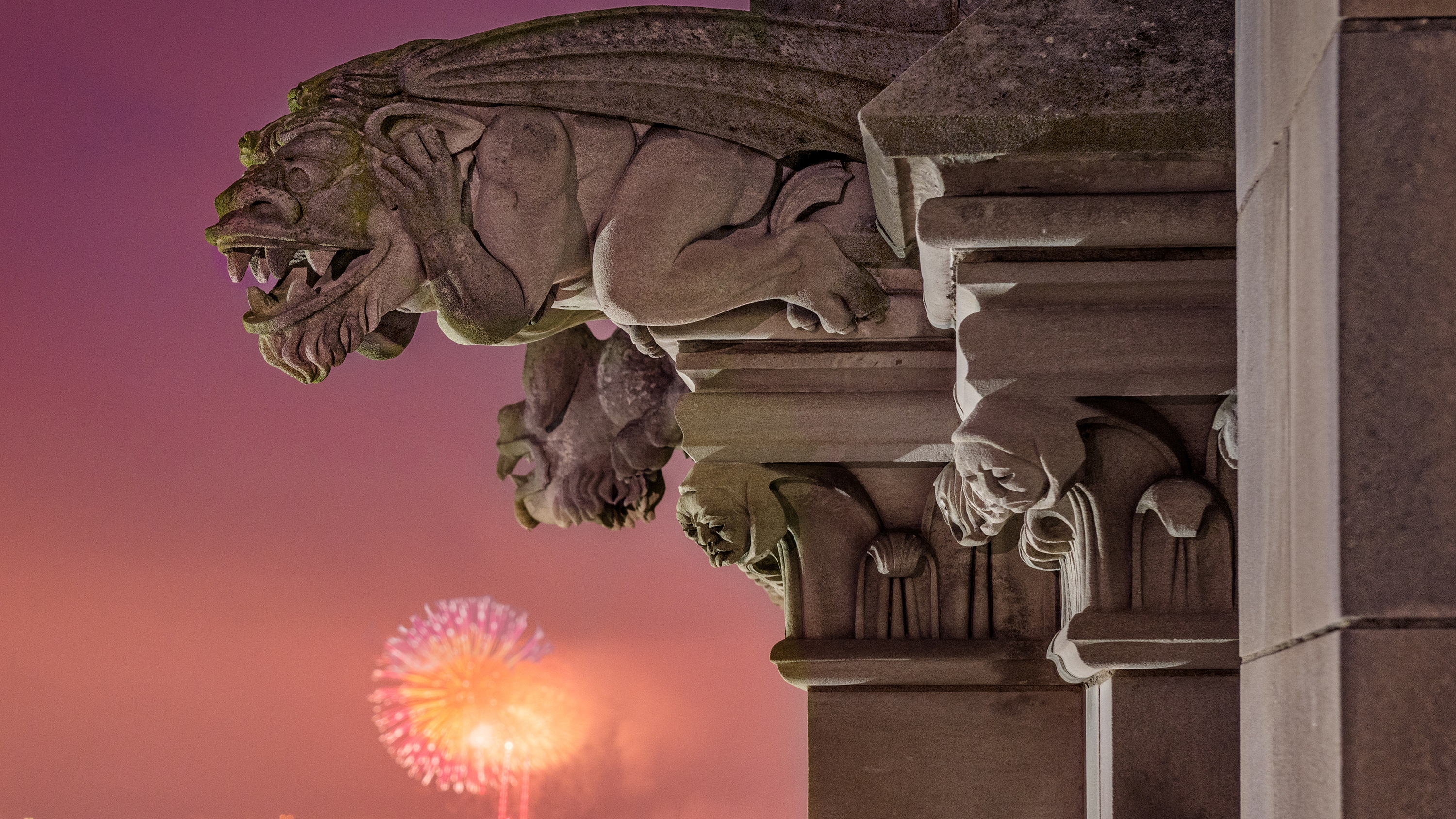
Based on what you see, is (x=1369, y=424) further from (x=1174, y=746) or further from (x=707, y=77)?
(x=707, y=77)

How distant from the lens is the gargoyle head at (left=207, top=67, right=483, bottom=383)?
2.22 meters

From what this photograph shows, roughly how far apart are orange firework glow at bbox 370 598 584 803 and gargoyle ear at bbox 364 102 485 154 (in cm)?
307

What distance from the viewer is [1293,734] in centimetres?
131

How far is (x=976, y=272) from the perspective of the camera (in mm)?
1976

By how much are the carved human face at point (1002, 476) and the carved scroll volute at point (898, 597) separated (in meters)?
0.65

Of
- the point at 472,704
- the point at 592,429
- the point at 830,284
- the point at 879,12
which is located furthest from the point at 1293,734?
the point at 472,704

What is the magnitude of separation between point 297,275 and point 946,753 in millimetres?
1570

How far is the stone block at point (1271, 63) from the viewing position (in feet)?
4.28

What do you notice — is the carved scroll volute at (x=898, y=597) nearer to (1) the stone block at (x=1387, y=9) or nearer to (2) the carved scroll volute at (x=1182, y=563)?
(2) the carved scroll volute at (x=1182, y=563)

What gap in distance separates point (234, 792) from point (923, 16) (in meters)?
4.35

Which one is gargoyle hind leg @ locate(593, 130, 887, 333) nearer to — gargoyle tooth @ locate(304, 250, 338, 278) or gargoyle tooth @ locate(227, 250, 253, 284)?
gargoyle tooth @ locate(304, 250, 338, 278)

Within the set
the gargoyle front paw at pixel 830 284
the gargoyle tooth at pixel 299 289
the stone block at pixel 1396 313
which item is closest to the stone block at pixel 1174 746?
the gargoyle front paw at pixel 830 284

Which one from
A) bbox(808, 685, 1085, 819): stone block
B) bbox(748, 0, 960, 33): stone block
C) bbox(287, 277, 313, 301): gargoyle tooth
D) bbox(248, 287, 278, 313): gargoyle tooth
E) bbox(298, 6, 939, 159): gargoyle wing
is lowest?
bbox(808, 685, 1085, 819): stone block

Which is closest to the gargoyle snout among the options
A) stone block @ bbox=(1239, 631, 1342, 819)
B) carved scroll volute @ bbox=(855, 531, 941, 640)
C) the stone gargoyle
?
the stone gargoyle
